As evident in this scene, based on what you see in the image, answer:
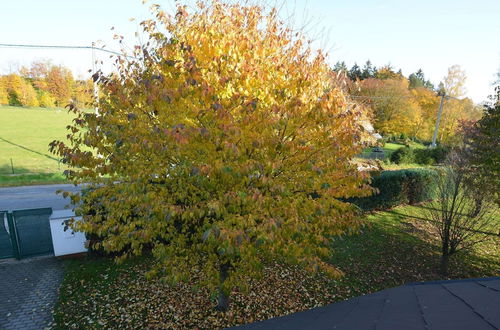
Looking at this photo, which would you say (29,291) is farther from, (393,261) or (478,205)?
(478,205)

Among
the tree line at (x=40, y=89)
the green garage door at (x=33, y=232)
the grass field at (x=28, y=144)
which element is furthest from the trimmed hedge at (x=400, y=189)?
the tree line at (x=40, y=89)

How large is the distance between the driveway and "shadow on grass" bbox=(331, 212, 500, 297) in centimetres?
749

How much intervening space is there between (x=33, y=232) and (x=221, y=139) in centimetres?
835

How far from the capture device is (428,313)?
9.12ft

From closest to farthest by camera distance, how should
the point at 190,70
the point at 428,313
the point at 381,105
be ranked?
the point at 428,313, the point at 190,70, the point at 381,105

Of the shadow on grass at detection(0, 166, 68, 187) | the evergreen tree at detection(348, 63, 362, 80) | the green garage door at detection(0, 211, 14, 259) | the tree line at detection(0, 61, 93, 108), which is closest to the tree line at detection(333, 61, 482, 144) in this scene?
the evergreen tree at detection(348, 63, 362, 80)

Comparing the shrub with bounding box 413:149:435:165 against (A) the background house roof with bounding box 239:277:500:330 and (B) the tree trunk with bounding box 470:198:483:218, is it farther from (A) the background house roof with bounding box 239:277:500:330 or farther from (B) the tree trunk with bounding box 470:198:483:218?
(A) the background house roof with bounding box 239:277:500:330

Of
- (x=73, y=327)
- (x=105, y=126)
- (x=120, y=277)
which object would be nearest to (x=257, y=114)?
(x=105, y=126)

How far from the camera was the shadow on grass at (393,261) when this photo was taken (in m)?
8.06

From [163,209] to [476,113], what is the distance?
5354cm

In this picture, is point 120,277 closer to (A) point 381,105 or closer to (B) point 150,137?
(B) point 150,137

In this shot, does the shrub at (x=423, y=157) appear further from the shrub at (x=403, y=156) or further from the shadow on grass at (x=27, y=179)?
the shadow on grass at (x=27, y=179)

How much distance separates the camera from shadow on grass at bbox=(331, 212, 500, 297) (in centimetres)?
806

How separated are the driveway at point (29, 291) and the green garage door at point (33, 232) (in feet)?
0.99
